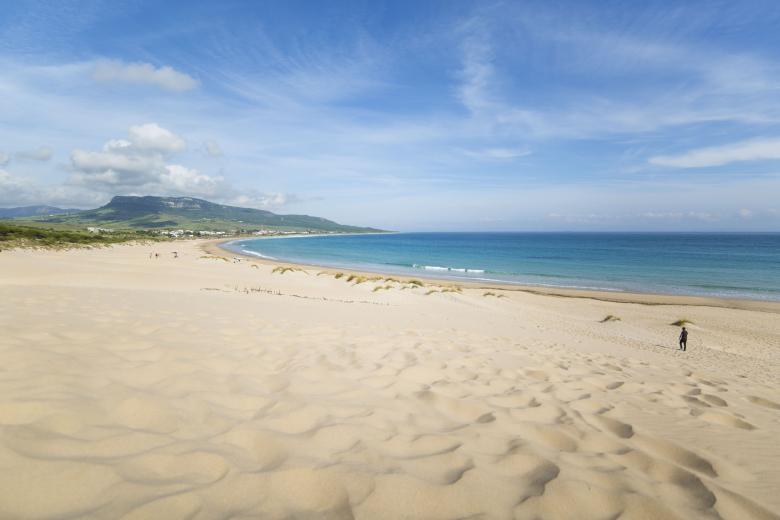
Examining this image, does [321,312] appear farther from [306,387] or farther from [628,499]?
[628,499]

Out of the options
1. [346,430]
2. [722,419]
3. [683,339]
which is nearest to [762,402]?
[722,419]

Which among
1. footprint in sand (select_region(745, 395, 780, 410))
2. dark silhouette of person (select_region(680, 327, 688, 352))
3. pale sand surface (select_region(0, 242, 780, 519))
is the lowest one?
dark silhouette of person (select_region(680, 327, 688, 352))

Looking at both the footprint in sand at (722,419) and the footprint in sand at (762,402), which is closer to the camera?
the footprint in sand at (722,419)

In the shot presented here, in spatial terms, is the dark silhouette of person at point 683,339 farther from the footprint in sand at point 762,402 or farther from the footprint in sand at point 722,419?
the footprint in sand at point 722,419

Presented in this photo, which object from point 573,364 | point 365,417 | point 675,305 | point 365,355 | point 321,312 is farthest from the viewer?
point 675,305

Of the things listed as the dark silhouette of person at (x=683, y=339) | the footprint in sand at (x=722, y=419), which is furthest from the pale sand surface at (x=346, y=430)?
the dark silhouette of person at (x=683, y=339)

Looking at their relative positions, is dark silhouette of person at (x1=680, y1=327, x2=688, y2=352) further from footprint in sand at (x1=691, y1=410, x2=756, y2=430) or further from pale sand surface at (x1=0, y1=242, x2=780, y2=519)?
footprint in sand at (x1=691, y1=410, x2=756, y2=430)

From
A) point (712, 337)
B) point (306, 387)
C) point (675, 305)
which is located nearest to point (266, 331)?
point (306, 387)

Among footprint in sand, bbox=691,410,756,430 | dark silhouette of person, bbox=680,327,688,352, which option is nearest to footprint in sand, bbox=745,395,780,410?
footprint in sand, bbox=691,410,756,430

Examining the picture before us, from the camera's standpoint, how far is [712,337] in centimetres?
1628

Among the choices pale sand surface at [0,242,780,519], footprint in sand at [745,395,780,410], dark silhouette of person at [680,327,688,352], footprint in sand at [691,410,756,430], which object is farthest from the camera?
dark silhouette of person at [680,327,688,352]

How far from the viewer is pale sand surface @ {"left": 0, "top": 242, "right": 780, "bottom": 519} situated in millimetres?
2254

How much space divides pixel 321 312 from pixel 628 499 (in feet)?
30.7

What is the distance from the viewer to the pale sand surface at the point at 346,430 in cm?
225
